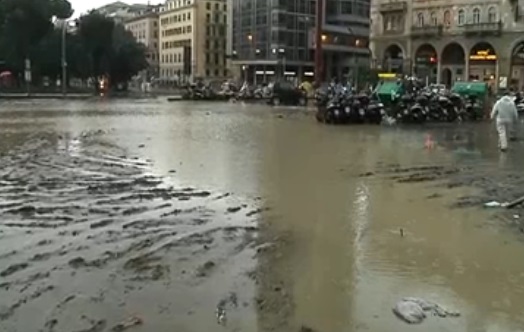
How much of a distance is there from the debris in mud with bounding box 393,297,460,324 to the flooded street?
8 cm

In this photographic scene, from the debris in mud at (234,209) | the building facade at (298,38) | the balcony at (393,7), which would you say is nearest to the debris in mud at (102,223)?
the debris in mud at (234,209)

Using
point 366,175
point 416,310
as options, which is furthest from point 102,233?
point 366,175

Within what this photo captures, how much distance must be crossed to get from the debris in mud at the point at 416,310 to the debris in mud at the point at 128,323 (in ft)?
6.53

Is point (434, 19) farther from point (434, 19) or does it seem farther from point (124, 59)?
point (124, 59)

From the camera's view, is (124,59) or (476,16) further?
(124,59)

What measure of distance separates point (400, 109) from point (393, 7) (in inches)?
2320

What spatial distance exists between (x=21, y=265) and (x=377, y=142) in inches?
609

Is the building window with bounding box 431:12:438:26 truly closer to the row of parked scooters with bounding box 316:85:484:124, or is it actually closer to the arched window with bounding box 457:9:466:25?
the arched window with bounding box 457:9:466:25

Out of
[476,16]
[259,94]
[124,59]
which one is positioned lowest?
[259,94]

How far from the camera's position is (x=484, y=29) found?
76.8 m

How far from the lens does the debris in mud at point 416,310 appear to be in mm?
5562

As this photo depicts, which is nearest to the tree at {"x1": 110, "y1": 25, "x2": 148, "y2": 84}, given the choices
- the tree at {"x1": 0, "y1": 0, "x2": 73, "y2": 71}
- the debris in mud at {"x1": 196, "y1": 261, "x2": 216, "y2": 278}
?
the tree at {"x1": 0, "y1": 0, "x2": 73, "y2": 71}

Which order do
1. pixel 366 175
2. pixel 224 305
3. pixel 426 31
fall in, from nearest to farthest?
1. pixel 224 305
2. pixel 366 175
3. pixel 426 31

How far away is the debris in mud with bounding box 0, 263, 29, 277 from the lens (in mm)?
6590
